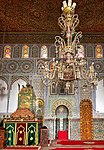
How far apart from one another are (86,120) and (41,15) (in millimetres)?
5261

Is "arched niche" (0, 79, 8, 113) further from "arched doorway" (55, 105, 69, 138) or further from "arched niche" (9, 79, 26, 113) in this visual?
"arched doorway" (55, 105, 69, 138)

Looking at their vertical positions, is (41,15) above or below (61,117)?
above

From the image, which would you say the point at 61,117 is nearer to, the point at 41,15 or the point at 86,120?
the point at 86,120

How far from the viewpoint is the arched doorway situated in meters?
10.1

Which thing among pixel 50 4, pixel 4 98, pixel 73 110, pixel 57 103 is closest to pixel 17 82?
pixel 4 98

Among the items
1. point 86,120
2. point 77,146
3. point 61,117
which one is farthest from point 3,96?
point 77,146

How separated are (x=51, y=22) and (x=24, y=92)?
144 inches

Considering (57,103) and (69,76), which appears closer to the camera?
(69,76)

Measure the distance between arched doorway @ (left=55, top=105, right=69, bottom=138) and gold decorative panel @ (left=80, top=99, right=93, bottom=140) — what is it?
28.1 inches

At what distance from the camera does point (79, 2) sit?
8.84 metres

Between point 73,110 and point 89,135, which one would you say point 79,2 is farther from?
point 89,135

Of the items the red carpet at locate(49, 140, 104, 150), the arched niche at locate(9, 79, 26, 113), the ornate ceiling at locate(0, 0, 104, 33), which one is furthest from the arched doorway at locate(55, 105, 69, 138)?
the red carpet at locate(49, 140, 104, 150)

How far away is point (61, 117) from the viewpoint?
33.6ft

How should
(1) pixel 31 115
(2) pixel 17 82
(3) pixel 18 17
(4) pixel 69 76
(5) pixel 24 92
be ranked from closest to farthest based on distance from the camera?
(4) pixel 69 76 → (1) pixel 31 115 → (5) pixel 24 92 → (3) pixel 18 17 → (2) pixel 17 82
